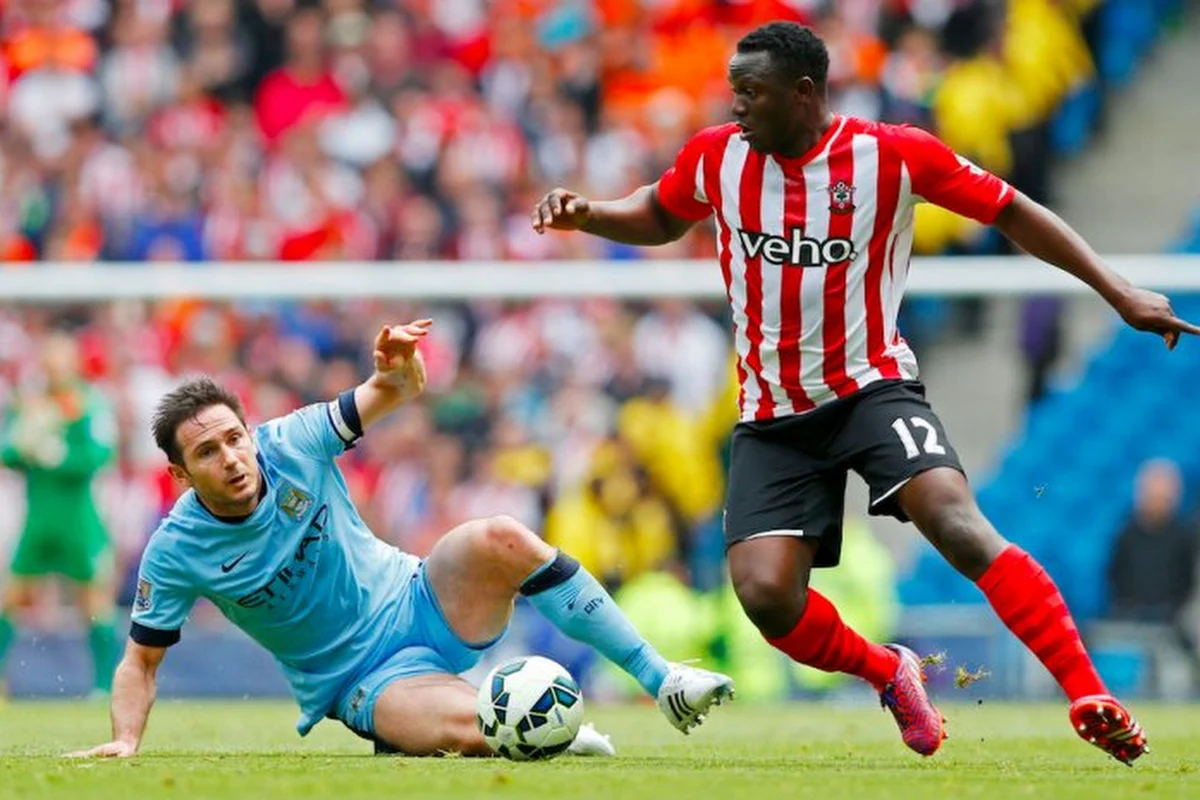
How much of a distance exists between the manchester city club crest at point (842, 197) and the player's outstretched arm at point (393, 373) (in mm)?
1354

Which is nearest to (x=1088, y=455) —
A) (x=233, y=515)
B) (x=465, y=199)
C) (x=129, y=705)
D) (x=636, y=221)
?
(x=465, y=199)

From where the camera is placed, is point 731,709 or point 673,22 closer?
point 731,709

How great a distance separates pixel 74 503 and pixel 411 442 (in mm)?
2064

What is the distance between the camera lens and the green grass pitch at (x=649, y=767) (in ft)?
21.2

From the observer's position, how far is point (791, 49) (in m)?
7.54

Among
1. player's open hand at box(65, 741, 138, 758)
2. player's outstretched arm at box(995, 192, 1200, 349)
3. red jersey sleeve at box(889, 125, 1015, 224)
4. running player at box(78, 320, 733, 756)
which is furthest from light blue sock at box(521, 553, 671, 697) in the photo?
player's outstretched arm at box(995, 192, 1200, 349)

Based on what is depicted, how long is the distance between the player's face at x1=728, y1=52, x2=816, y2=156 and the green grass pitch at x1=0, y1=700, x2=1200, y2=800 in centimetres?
200

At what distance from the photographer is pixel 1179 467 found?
14.8 metres

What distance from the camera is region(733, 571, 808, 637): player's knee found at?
25.1 ft

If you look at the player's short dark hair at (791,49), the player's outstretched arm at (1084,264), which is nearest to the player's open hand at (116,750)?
the player's short dark hair at (791,49)

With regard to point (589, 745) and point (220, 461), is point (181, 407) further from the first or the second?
point (589, 745)

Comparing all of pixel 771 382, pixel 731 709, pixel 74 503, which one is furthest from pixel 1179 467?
pixel 771 382

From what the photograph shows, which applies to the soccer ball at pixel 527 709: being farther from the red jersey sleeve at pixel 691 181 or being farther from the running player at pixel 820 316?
the red jersey sleeve at pixel 691 181

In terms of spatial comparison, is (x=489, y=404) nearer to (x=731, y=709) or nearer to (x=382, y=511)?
(x=382, y=511)
